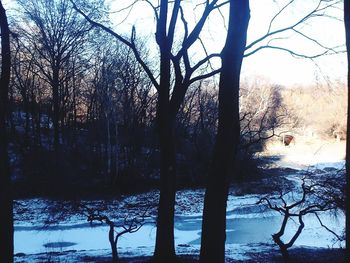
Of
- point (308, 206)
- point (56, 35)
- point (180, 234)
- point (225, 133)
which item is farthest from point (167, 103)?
point (56, 35)

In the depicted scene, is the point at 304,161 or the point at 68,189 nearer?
the point at 68,189

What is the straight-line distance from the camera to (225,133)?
268 inches

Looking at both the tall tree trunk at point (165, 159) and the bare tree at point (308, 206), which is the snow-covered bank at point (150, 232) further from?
the tall tree trunk at point (165, 159)

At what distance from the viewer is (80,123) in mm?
42562

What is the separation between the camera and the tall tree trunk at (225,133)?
6.79 m

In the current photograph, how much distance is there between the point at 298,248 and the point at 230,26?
10.9 metres

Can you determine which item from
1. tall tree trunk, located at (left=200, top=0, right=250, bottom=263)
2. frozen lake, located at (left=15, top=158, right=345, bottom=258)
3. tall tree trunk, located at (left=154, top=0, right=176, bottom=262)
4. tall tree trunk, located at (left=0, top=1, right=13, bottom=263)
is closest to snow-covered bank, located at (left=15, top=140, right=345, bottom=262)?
frozen lake, located at (left=15, top=158, right=345, bottom=258)

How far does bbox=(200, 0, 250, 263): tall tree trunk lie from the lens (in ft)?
22.3

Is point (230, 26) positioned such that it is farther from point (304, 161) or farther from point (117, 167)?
point (304, 161)

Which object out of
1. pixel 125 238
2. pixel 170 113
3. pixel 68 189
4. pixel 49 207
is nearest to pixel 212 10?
pixel 170 113

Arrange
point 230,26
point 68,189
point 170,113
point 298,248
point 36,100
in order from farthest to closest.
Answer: point 36,100 → point 68,189 → point 298,248 → point 170,113 → point 230,26

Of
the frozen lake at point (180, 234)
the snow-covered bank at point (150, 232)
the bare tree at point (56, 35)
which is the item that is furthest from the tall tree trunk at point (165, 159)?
the bare tree at point (56, 35)

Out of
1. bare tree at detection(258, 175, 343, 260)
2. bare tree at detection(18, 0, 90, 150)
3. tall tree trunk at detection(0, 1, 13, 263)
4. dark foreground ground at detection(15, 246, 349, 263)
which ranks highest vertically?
bare tree at detection(18, 0, 90, 150)

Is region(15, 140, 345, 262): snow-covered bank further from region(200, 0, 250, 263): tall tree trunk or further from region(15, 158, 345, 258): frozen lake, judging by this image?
region(200, 0, 250, 263): tall tree trunk
